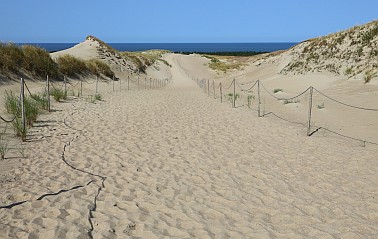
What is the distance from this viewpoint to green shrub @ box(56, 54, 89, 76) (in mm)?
21797

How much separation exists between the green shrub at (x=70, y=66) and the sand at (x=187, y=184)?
43.0 ft

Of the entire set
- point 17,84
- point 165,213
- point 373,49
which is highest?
point 373,49

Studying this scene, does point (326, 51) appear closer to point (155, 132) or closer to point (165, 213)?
point (155, 132)

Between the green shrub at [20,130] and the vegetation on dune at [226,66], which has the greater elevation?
the vegetation on dune at [226,66]

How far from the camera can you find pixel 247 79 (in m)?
32.8

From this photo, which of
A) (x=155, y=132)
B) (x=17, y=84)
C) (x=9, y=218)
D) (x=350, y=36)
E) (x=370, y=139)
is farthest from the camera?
(x=350, y=36)

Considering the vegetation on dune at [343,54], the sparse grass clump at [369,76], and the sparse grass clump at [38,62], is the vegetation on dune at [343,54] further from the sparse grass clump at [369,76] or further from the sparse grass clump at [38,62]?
the sparse grass clump at [38,62]

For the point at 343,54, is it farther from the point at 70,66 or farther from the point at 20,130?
the point at 20,130

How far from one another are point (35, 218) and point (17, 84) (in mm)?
13641

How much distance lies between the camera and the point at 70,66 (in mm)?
22359

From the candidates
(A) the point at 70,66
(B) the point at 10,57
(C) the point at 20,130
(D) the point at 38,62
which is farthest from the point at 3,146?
(A) the point at 70,66

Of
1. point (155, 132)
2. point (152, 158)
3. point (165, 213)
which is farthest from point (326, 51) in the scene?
point (165, 213)

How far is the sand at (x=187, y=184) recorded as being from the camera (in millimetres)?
4090

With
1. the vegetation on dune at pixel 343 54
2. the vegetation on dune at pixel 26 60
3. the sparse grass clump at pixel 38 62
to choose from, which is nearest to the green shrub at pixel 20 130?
the vegetation on dune at pixel 26 60
